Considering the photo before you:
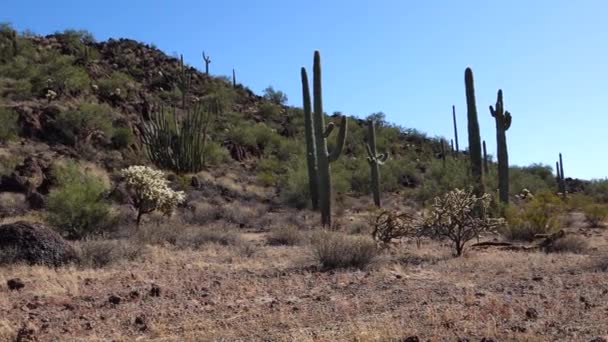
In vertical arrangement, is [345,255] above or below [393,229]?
below

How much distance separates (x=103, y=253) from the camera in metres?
11.7

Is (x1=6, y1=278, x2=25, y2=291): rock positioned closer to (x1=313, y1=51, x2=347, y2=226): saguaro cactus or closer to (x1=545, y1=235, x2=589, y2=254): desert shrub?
(x1=545, y1=235, x2=589, y2=254): desert shrub

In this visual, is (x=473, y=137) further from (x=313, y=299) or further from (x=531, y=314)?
(x=531, y=314)

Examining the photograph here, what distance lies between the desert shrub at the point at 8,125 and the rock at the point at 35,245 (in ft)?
62.7

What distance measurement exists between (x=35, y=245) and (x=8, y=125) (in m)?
20.4

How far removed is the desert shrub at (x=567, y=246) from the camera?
13.0 m

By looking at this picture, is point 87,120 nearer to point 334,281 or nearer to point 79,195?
point 79,195

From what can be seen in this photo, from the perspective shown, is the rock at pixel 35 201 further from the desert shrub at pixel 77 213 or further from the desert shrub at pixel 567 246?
the desert shrub at pixel 567 246

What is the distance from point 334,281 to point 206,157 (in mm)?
25690

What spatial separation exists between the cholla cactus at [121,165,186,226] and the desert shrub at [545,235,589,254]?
10.6 metres

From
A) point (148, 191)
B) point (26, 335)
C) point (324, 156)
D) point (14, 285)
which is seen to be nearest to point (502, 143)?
point (324, 156)

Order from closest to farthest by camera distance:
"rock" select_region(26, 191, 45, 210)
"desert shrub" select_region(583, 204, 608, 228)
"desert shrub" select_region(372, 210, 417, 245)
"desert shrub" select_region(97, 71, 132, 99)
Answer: "desert shrub" select_region(372, 210, 417, 245), "rock" select_region(26, 191, 45, 210), "desert shrub" select_region(583, 204, 608, 228), "desert shrub" select_region(97, 71, 132, 99)

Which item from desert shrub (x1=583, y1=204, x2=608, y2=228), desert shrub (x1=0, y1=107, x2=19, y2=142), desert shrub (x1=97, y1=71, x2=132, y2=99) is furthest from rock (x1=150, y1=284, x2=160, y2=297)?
desert shrub (x1=97, y1=71, x2=132, y2=99)

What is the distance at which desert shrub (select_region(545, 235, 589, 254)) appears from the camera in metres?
13.0
